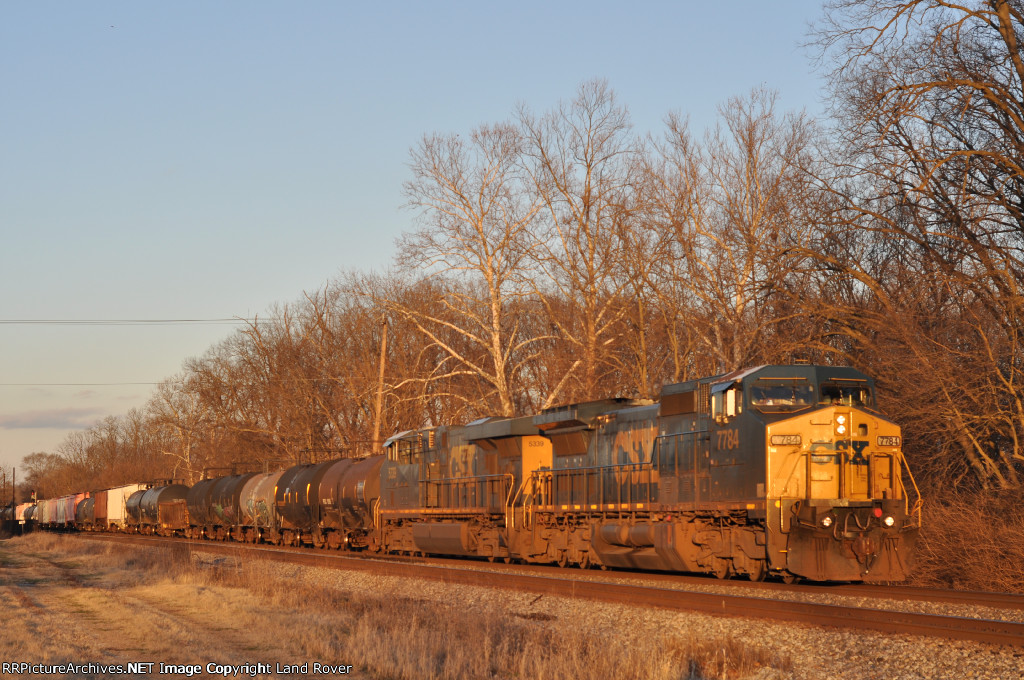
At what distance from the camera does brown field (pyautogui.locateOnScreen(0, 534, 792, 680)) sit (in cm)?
1034

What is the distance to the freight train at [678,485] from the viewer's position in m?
15.6

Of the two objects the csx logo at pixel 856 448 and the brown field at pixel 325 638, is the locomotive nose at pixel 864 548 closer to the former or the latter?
the csx logo at pixel 856 448

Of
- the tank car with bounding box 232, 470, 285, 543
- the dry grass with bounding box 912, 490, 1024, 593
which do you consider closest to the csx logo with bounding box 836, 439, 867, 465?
the dry grass with bounding box 912, 490, 1024, 593

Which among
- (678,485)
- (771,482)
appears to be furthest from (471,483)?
(771,482)

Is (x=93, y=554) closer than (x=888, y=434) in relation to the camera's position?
No

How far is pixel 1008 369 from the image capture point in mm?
19922

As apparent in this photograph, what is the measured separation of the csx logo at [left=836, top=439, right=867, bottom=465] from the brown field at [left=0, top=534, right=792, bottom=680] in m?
5.65

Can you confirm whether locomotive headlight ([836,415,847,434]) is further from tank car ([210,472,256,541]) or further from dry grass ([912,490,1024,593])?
tank car ([210,472,256,541])

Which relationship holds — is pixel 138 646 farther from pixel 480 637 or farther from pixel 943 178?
pixel 943 178

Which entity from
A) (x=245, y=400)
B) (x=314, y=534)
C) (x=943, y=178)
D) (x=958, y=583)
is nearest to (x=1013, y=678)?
(x=958, y=583)

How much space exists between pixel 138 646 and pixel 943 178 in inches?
745

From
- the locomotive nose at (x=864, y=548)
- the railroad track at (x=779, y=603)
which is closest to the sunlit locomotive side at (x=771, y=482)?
the locomotive nose at (x=864, y=548)

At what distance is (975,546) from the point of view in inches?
651

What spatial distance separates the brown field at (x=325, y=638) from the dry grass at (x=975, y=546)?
7272 millimetres
